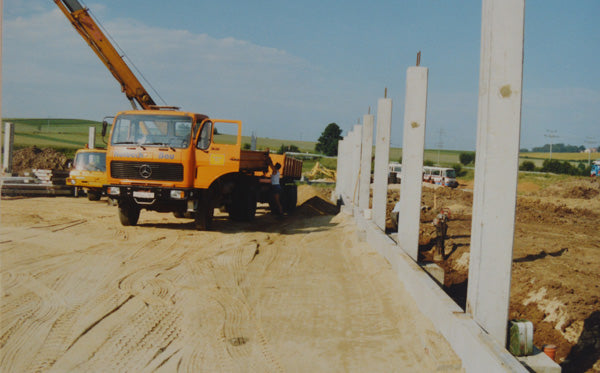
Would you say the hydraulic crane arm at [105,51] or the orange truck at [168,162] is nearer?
the orange truck at [168,162]

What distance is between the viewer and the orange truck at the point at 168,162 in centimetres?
1133

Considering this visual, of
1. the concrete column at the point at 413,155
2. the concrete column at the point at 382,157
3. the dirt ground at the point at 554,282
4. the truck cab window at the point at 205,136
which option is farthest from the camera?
the truck cab window at the point at 205,136

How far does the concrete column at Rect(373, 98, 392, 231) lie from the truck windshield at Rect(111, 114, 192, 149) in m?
4.25

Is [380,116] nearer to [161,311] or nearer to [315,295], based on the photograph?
[315,295]

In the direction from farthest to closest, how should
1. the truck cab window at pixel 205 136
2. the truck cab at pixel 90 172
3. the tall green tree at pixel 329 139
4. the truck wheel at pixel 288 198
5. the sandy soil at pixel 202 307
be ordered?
1. the tall green tree at pixel 329 139
2. the truck cab at pixel 90 172
3. the truck wheel at pixel 288 198
4. the truck cab window at pixel 205 136
5. the sandy soil at pixel 202 307

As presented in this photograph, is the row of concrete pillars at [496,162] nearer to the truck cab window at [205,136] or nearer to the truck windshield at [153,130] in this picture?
the truck cab window at [205,136]

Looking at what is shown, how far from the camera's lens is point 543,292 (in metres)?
6.58

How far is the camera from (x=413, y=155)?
761 centimetres

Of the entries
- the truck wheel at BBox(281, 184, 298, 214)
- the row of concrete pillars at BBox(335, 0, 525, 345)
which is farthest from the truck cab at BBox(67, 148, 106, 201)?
the row of concrete pillars at BBox(335, 0, 525, 345)

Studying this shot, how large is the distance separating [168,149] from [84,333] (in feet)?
22.1

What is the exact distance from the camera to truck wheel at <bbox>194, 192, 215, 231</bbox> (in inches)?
460

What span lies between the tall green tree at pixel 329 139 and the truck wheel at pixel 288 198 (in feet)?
190

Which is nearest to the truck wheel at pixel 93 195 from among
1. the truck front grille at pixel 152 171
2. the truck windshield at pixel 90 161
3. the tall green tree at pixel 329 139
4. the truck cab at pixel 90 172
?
the truck cab at pixel 90 172

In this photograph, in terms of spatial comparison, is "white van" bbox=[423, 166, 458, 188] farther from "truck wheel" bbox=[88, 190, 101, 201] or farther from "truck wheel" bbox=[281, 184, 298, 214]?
"truck wheel" bbox=[88, 190, 101, 201]
